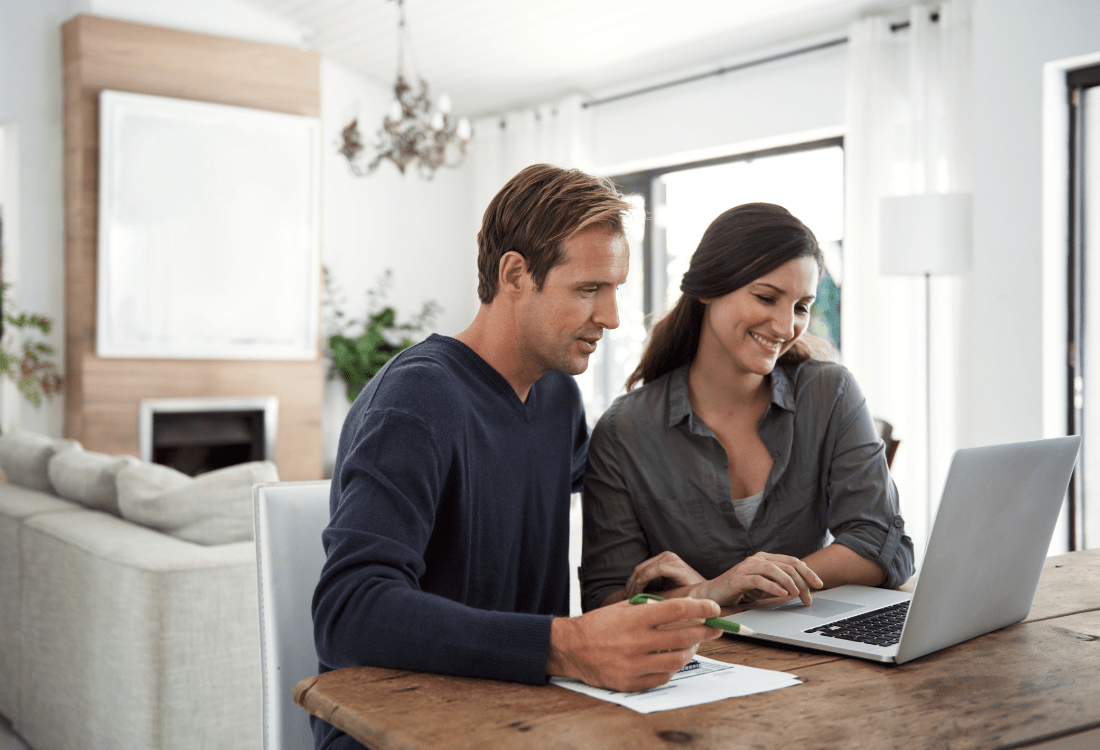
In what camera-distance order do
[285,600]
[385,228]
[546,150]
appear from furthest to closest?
[385,228], [546,150], [285,600]

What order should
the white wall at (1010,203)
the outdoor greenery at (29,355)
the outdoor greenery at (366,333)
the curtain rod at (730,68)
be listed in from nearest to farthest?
the white wall at (1010,203) < the curtain rod at (730,68) < the outdoor greenery at (29,355) < the outdoor greenery at (366,333)

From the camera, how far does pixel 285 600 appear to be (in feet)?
4.26

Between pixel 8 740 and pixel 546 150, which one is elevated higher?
pixel 546 150

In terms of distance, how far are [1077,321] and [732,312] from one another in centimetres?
271

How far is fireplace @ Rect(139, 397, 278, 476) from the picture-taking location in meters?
5.46

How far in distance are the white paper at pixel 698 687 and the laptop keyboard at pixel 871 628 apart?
6.1 inches

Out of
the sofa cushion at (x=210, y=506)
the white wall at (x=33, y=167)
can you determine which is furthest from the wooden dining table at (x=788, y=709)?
the white wall at (x=33, y=167)

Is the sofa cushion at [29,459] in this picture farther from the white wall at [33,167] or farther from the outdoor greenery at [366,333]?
the outdoor greenery at [366,333]

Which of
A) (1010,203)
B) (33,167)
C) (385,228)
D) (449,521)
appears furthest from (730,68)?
(449,521)

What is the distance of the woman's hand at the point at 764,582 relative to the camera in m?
1.21

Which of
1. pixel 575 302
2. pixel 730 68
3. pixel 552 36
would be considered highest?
pixel 552 36

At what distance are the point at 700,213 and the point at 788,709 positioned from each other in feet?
17.7

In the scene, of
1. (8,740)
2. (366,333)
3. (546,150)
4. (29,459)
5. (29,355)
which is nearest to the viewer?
(8,740)

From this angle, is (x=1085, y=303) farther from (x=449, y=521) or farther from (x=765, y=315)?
(x=449, y=521)
